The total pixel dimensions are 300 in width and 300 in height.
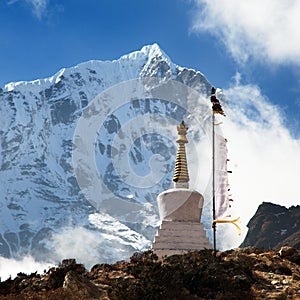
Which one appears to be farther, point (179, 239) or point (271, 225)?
point (271, 225)

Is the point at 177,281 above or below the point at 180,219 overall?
below

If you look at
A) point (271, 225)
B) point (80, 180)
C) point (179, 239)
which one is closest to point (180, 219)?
point (179, 239)

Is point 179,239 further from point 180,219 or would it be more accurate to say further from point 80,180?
point 80,180

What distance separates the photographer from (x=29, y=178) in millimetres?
171875

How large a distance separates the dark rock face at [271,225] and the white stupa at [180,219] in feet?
163

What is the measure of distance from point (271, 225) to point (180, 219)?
5640 centimetres

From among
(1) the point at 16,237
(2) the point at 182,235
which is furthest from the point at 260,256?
(1) the point at 16,237

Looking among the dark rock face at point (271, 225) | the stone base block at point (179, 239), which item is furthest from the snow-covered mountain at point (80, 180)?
the stone base block at point (179, 239)

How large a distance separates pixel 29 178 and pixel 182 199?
148 m

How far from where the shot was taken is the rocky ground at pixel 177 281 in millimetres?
13844

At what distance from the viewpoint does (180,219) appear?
27469 mm

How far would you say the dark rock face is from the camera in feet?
256

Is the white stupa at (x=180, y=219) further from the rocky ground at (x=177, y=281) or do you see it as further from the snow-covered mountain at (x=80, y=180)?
the snow-covered mountain at (x=80, y=180)

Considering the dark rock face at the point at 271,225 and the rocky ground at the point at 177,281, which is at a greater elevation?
the dark rock face at the point at 271,225
